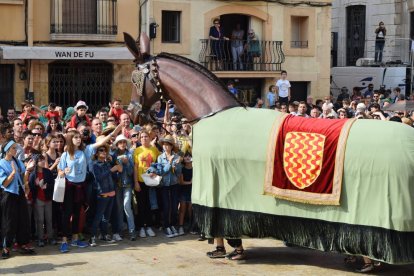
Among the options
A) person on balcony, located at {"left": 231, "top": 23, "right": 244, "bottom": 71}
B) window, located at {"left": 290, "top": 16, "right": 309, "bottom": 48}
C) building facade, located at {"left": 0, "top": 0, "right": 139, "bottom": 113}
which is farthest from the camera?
window, located at {"left": 290, "top": 16, "right": 309, "bottom": 48}

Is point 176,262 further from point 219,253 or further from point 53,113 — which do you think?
point 53,113

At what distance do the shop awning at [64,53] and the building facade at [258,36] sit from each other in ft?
4.48

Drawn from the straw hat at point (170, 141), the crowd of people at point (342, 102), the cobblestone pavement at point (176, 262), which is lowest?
the cobblestone pavement at point (176, 262)

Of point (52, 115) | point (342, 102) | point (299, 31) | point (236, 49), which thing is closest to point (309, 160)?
point (52, 115)

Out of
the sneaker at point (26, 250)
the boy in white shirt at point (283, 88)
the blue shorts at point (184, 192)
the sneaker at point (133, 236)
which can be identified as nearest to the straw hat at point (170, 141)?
the blue shorts at point (184, 192)

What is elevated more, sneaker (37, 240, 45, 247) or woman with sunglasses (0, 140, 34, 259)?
woman with sunglasses (0, 140, 34, 259)

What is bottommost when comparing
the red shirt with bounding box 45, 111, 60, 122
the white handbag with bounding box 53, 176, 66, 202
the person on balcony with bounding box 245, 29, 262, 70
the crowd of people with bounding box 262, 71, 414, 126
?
the white handbag with bounding box 53, 176, 66, 202

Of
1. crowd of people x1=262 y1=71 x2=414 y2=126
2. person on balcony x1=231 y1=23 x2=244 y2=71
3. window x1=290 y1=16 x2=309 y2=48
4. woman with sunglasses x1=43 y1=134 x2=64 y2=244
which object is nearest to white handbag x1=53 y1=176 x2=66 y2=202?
woman with sunglasses x1=43 y1=134 x2=64 y2=244

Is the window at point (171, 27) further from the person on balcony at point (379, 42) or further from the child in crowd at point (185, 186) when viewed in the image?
the child in crowd at point (185, 186)

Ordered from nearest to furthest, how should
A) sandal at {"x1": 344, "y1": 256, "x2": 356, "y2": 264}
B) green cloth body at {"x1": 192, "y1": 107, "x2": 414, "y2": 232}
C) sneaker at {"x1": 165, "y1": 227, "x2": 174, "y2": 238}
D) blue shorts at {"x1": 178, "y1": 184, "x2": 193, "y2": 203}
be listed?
green cloth body at {"x1": 192, "y1": 107, "x2": 414, "y2": 232}
sandal at {"x1": 344, "y1": 256, "x2": 356, "y2": 264}
sneaker at {"x1": 165, "y1": 227, "x2": 174, "y2": 238}
blue shorts at {"x1": 178, "y1": 184, "x2": 193, "y2": 203}

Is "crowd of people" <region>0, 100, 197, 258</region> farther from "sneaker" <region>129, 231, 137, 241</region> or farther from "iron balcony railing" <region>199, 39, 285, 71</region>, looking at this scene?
"iron balcony railing" <region>199, 39, 285, 71</region>

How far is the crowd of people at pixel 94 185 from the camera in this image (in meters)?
9.64

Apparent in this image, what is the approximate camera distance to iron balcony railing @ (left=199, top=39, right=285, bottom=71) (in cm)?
2120

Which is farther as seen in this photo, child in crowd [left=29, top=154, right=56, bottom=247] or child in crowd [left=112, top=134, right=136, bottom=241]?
child in crowd [left=112, top=134, right=136, bottom=241]
